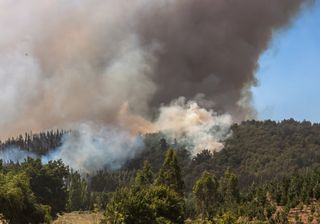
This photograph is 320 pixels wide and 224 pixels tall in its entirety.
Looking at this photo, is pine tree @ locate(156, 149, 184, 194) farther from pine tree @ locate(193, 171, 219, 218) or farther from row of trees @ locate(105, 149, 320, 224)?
pine tree @ locate(193, 171, 219, 218)

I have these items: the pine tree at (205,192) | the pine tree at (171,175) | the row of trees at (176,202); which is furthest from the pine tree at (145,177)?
the pine tree at (205,192)

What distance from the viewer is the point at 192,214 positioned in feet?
410

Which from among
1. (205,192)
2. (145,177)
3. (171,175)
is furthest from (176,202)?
(205,192)

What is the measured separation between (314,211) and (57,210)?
66.3 m

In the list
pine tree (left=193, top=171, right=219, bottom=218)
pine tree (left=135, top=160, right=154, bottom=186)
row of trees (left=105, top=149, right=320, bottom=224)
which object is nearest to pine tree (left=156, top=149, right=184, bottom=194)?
row of trees (left=105, top=149, right=320, bottom=224)

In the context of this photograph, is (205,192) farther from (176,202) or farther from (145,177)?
(176,202)

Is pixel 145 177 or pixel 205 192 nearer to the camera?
pixel 145 177

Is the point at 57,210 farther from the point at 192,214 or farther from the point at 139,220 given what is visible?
the point at 139,220

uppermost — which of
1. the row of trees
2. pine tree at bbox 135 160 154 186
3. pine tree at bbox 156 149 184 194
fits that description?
pine tree at bbox 135 160 154 186

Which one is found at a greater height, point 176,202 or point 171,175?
point 171,175

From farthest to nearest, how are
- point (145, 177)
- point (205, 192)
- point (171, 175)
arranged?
point (205, 192) → point (145, 177) → point (171, 175)

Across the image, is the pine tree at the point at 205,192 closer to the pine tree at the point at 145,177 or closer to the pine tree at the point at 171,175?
the pine tree at the point at 145,177

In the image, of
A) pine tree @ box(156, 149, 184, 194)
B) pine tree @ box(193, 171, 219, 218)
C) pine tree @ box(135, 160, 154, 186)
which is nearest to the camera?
pine tree @ box(156, 149, 184, 194)

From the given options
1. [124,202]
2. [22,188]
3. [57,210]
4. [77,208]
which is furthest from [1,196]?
[77,208]
